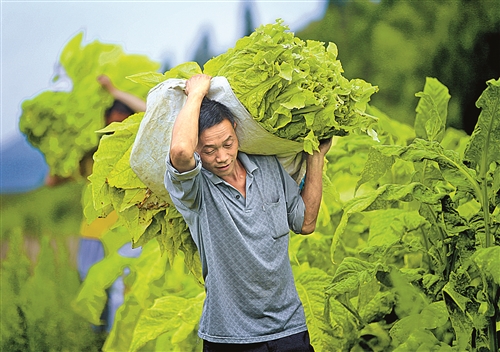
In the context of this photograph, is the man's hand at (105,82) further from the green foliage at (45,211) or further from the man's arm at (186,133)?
the man's arm at (186,133)

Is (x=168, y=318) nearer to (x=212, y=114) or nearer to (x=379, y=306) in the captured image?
(x=379, y=306)

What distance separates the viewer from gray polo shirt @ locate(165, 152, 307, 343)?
62.6 inches

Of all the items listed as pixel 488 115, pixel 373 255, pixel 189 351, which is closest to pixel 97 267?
pixel 189 351

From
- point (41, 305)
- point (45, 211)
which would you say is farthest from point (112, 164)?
point (45, 211)

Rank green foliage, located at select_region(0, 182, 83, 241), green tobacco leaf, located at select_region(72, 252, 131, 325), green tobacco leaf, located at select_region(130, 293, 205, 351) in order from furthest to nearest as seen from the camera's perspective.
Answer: green foliage, located at select_region(0, 182, 83, 241)
green tobacco leaf, located at select_region(72, 252, 131, 325)
green tobacco leaf, located at select_region(130, 293, 205, 351)

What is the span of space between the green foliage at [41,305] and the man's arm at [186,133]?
6.62 ft

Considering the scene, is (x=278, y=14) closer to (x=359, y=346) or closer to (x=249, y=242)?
(x=359, y=346)

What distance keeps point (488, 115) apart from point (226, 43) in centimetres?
257

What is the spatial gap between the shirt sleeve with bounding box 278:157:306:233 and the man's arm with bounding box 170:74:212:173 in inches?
10.7

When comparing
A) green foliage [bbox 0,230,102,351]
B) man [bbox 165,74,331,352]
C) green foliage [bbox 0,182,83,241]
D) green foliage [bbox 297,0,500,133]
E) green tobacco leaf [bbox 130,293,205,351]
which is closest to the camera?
man [bbox 165,74,331,352]

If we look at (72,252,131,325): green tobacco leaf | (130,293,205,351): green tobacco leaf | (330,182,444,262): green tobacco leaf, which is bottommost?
(72,252,131,325): green tobacco leaf

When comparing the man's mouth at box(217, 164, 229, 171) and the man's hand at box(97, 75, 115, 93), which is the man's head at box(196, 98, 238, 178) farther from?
the man's hand at box(97, 75, 115, 93)

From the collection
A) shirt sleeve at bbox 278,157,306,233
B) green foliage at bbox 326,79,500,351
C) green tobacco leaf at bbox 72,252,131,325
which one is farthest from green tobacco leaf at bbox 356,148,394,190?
green tobacco leaf at bbox 72,252,131,325

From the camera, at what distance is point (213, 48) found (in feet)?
13.7
